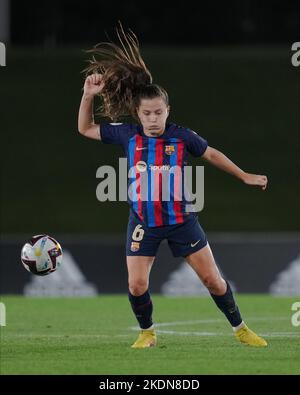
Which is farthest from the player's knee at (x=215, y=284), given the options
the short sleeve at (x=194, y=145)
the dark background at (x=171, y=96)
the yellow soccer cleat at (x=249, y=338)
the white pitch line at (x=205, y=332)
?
the dark background at (x=171, y=96)

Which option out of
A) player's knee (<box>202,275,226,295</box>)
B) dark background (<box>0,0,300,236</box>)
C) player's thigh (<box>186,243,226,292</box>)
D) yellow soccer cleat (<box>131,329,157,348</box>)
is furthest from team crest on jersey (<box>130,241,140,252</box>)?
dark background (<box>0,0,300,236</box>)

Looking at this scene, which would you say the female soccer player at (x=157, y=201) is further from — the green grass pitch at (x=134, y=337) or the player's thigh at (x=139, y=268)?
the green grass pitch at (x=134, y=337)

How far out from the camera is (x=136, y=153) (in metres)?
8.19

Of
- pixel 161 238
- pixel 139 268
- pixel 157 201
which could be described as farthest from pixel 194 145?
pixel 139 268

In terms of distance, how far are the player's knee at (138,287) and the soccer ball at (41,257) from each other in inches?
25.9

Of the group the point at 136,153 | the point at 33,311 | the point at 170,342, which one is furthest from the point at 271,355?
the point at 33,311

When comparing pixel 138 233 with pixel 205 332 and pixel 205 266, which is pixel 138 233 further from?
pixel 205 332

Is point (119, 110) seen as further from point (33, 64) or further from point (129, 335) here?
point (33, 64)

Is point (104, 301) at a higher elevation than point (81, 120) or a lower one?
lower

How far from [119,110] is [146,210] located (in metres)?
0.86

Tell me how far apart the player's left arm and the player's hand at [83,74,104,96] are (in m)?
0.94

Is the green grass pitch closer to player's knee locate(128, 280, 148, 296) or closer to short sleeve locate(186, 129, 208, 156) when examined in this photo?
player's knee locate(128, 280, 148, 296)

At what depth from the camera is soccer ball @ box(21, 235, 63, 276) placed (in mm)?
8438

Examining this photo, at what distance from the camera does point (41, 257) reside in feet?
27.7
